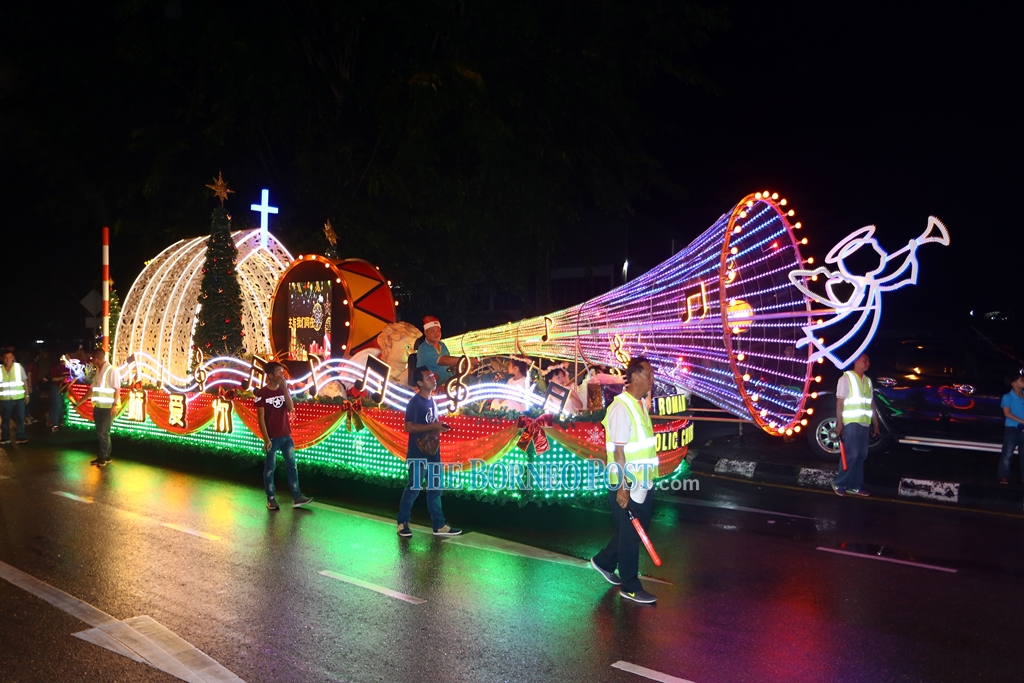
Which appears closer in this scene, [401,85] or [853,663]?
[853,663]

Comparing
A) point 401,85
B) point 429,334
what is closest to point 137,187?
point 401,85

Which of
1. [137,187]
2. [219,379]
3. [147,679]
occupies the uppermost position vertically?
[137,187]

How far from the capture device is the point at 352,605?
5871 mm

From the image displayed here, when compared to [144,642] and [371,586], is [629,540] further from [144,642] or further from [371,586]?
[144,642]

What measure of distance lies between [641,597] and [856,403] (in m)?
5.42

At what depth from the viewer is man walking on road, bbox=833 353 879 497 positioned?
10109 millimetres

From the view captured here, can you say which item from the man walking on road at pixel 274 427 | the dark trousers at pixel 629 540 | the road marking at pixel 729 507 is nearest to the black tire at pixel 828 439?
the road marking at pixel 729 507

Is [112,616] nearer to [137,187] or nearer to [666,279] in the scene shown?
[666,279]

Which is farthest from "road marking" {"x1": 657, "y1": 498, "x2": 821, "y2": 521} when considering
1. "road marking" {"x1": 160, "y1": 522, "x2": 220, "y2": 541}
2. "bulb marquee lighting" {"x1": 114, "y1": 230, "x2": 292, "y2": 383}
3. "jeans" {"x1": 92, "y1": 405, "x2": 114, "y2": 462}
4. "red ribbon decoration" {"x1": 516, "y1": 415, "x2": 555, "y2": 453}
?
"bulb marquee lighting" {"x1": 114, "y1": 230, "x2": 292, "y2": 383}

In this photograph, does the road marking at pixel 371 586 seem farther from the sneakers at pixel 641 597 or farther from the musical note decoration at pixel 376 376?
the musical note decoration at pixel 376 376

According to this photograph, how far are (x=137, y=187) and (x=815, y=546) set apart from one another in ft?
68.5

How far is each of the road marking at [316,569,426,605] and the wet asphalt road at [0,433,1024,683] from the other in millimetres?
76

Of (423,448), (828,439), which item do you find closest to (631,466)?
(423,448)

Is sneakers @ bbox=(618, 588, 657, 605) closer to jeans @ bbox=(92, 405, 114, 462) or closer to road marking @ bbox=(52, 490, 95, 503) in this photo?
road marking @ bbox=(52, 490, 95, 503)
